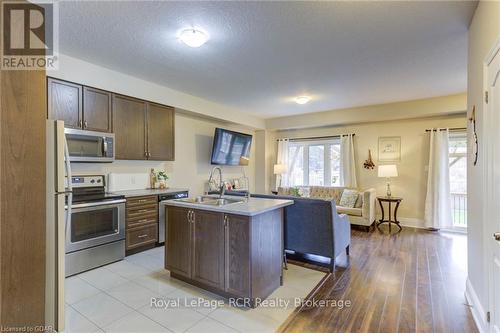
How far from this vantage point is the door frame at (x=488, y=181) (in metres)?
1.77

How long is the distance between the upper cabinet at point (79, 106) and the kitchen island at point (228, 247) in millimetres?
1623

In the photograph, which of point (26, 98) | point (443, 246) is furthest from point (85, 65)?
point (443, 246)

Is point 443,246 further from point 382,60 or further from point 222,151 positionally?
point 222,151

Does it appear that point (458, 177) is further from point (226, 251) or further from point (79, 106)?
point (79, 106)

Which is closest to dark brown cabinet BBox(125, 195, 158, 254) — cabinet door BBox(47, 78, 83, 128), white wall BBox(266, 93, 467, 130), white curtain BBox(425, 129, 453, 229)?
cabinet door BBox(47, 78, 83, 128)

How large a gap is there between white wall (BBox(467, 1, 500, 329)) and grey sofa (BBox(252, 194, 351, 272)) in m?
1.27

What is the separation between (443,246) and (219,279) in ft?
12.5

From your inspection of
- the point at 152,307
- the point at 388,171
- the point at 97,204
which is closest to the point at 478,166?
the point at 152,307

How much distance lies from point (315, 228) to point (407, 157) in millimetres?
3614

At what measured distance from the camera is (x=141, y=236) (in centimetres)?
374

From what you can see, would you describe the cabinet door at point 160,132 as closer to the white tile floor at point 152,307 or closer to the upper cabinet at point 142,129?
the upper cabinet at point 142,129

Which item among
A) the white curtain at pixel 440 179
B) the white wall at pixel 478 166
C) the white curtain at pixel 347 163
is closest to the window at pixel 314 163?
the white curtain at pixel 347 163

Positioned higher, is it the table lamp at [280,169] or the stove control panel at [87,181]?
the table lamp at [280,169]

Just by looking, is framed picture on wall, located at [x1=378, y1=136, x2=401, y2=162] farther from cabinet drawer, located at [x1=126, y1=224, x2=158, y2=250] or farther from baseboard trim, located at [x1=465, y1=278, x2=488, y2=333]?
cabinet drawer, located at [x1=126, y1=224, x2=158, y2=250]
